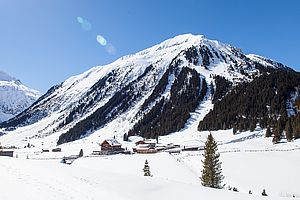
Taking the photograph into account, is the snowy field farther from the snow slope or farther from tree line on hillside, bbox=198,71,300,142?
tree line on hillside, bbox=198,71,300,142

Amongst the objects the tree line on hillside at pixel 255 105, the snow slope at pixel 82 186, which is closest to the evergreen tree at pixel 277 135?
the tree line on hillside at pixel 255 105

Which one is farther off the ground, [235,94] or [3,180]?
[235,94]

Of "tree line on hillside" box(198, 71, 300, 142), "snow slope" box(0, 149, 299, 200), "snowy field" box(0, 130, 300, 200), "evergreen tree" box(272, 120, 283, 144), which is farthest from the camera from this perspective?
"tree line on hillside" box(198, 71, 300, 142)

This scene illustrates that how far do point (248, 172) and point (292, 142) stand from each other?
44.3 meters

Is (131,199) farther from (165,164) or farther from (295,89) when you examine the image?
(295,89)

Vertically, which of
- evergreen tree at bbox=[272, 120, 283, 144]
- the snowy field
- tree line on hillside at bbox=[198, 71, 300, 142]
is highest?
tree line on hillside at bbox=[198, 71, 300, 142]

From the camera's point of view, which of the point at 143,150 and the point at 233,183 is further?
the point at 143,150

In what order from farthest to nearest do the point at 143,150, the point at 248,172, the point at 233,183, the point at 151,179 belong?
1. the point at 143,150
2. the point at 248,172
3. the point at 233,183
4. the point at 151,179

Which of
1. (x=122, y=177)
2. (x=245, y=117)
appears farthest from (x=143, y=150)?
Answer: (x=122, y=177)

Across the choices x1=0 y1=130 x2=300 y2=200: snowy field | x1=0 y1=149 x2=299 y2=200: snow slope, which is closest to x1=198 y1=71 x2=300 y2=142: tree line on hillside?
x1=0 y1=130 x2=300 y2=200: snowy field

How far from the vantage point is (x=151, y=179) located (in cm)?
2981

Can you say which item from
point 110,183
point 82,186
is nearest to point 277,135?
point 110,183

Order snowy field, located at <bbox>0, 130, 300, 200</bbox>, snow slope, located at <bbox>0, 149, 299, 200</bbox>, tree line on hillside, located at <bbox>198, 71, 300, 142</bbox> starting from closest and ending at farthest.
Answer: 1. snow slope, located at <bbox>0, 149, 299, 200</bbox>
2. snowy field, located at <bbox>0, 130, 300, 200</bbox>
3. tree line on hillside, located at <bbox>198, 71, 300, 142</bbox>

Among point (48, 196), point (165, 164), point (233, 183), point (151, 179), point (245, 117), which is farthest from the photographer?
point (245, 117)
